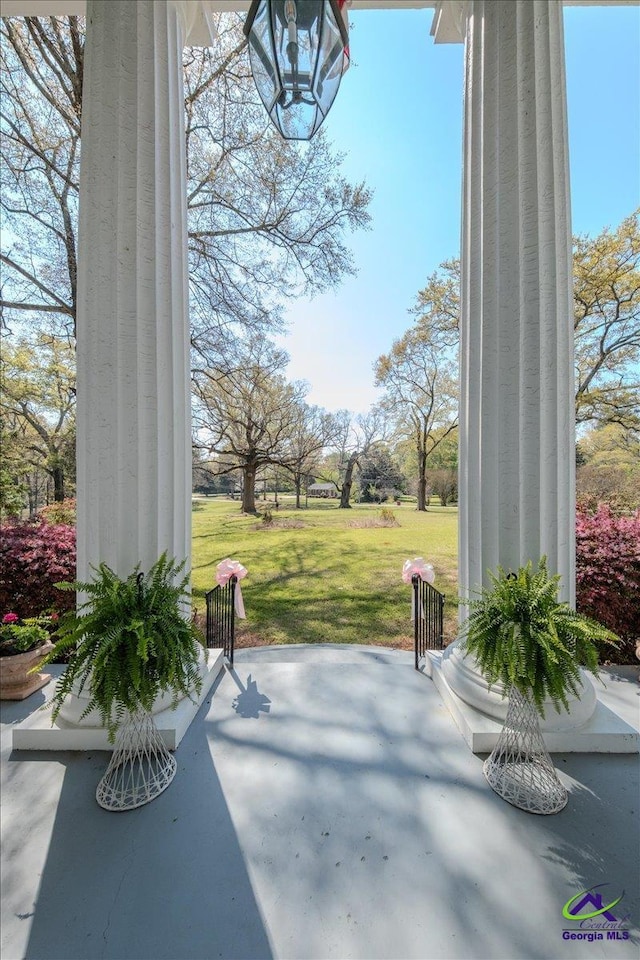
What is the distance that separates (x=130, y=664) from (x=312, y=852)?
1.17m

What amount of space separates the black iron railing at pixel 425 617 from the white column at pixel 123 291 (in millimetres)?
2235

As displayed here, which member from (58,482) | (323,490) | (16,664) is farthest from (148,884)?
(58,482)

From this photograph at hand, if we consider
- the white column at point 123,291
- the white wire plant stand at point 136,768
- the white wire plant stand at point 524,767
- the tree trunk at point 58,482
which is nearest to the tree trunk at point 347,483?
the tree trunk at point 58,482

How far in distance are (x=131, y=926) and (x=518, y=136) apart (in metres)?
4.46

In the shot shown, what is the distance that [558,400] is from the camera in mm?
2275

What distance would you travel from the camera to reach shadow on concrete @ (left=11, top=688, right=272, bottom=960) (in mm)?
1236

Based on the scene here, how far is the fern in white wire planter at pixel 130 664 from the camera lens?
162cm

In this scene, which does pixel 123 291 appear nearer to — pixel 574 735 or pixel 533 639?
pixel 533 639

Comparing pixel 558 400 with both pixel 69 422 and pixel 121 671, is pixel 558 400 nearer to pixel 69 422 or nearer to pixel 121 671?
pixel 121 671

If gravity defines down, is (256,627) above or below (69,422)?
below

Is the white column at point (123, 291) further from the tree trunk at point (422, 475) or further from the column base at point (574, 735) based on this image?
the tree trunk at point (422, 475)

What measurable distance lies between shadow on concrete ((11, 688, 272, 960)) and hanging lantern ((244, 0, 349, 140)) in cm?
323

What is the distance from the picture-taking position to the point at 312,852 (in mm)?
1556

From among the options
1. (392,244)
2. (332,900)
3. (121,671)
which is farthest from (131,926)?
(392,244)
